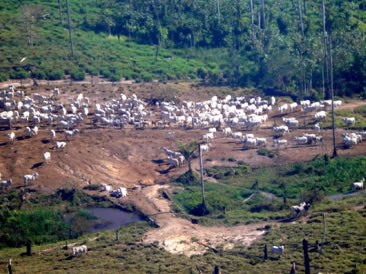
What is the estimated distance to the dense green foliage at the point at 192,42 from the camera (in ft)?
225

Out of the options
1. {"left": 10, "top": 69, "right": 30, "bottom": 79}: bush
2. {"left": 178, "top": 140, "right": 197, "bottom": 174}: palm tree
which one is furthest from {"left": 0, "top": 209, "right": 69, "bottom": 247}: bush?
{"left": 10, "top": 69, "right": 30, "bottom": 79}: bush

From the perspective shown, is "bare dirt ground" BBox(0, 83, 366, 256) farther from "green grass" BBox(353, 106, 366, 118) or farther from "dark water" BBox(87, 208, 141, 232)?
"green grass" BBox(353, 106, 366, 118)

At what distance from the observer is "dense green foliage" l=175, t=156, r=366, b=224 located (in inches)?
1519

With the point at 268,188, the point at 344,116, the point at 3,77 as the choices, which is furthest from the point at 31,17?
the point at 268,188

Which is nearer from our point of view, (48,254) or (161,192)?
(48,254)

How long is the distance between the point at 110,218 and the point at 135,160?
28.5ft

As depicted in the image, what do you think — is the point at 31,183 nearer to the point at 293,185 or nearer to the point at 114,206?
the point at 114,206

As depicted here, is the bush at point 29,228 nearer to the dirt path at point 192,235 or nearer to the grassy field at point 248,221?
the grassy field at point 248,221

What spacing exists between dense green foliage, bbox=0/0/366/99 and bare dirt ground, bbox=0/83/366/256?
55.0 feet

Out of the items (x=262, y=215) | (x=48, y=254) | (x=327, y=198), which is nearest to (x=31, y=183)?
(x=48, y=254)

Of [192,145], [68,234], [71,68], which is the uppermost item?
[71,68]

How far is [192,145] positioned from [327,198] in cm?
1032

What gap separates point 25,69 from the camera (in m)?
67.6

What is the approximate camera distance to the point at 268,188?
4178cm
